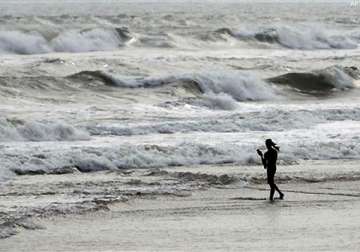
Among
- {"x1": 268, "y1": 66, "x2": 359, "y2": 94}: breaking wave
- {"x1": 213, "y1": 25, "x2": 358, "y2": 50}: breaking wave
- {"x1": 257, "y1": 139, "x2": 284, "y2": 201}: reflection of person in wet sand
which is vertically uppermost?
{"x1": 213, "y1": 25, "x2": 358, "y2": 50}: breaking wave

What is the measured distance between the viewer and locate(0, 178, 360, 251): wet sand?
10.2 metres

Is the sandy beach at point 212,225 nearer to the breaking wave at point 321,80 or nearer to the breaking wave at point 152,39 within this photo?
the breaking wave at point 321,80

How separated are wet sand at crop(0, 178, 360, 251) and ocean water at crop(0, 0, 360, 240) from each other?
1.14 meters

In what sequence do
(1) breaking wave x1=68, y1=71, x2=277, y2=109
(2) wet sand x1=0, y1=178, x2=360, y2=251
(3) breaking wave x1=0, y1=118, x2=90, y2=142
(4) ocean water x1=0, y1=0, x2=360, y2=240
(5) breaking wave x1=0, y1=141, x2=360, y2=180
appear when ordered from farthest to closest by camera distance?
(1) breaking wave x1=68, y1=71, x2=277, y2=109 → (3) breaking wave x1=0, y1=118, x2=90, y2=142 → (4) ocean water x1=0, y1=0, x2=360, y2=240 → (5) breaking wave x1=0, y1=141, x2=360, y2=180 → (2) wet sand x1=0, y1=178, x2=360, y2=251

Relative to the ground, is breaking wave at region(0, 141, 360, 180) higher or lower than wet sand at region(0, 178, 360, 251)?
higher

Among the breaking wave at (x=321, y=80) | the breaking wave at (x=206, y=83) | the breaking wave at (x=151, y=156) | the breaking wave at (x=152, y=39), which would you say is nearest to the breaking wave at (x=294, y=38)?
the breaking wave at (x=152, y=39)

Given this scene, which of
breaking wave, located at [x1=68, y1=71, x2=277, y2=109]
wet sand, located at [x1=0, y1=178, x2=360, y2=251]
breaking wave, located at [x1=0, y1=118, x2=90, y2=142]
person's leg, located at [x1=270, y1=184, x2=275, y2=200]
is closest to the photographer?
wet sand, located at [x1=0, y1=178, x2=360, y2=251]

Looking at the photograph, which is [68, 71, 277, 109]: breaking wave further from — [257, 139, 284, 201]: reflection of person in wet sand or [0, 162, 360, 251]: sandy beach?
[0, 162, 360, 251]: sandy beach

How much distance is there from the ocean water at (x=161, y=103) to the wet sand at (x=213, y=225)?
114cm

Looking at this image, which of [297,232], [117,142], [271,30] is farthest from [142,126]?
[271,30]

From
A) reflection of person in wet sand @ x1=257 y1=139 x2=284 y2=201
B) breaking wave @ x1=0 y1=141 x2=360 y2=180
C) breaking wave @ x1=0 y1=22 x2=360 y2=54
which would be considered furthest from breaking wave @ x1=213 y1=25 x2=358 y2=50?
reflection of person in wet sand @ x1=257 y1=139 x2=284 y2=201

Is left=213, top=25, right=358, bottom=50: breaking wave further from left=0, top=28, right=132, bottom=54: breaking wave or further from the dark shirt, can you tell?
the dark shirt

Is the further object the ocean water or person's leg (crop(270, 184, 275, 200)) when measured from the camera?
the ocean water

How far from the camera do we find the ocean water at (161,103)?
16.5 m
